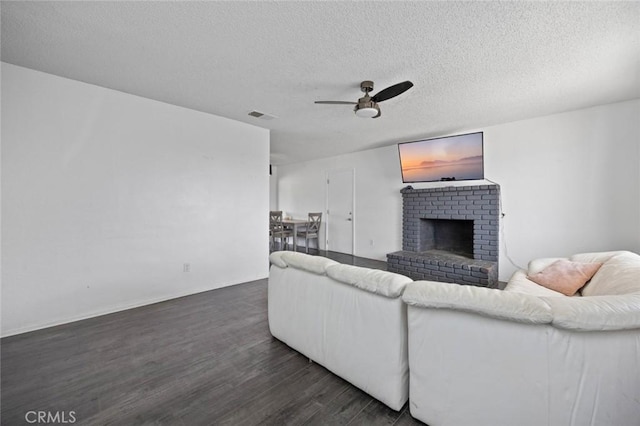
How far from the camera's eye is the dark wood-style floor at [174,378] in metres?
1.46

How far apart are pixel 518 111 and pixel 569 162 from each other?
961mm

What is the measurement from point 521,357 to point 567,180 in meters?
3.55

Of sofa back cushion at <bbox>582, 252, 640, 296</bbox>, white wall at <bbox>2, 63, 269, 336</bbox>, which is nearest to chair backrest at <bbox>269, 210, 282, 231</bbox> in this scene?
white wall at <bbox>2, 63, 269, 336</bbox>

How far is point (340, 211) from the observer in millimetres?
6242

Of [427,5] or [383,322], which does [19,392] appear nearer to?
[383,322]

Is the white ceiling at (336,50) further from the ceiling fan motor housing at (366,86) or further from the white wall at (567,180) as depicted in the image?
the white wall at (567,180)

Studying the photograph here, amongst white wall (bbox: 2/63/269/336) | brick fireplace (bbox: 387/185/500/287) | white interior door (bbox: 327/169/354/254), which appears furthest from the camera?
white interior door (bbox: 327/169/354/254)

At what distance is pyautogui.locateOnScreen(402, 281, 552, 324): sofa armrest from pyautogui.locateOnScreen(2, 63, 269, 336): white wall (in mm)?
3104

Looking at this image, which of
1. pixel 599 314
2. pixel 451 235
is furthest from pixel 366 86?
pixel 451 235

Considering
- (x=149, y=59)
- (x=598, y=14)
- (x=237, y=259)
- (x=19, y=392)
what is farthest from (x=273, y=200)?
(x=598, y=14)

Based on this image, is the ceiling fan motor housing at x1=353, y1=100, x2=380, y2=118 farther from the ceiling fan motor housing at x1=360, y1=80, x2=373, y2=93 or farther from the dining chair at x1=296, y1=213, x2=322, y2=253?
the dining chair at x1=296, y1=213, x2=322, y2=253

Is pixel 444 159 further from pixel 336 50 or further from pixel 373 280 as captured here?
pixel 373 280

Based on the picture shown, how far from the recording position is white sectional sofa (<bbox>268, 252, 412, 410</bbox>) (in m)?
1.43

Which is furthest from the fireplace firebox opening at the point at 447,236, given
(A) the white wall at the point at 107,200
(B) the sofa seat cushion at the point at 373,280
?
(B) the sofa seat cushion at the point at 373,280
